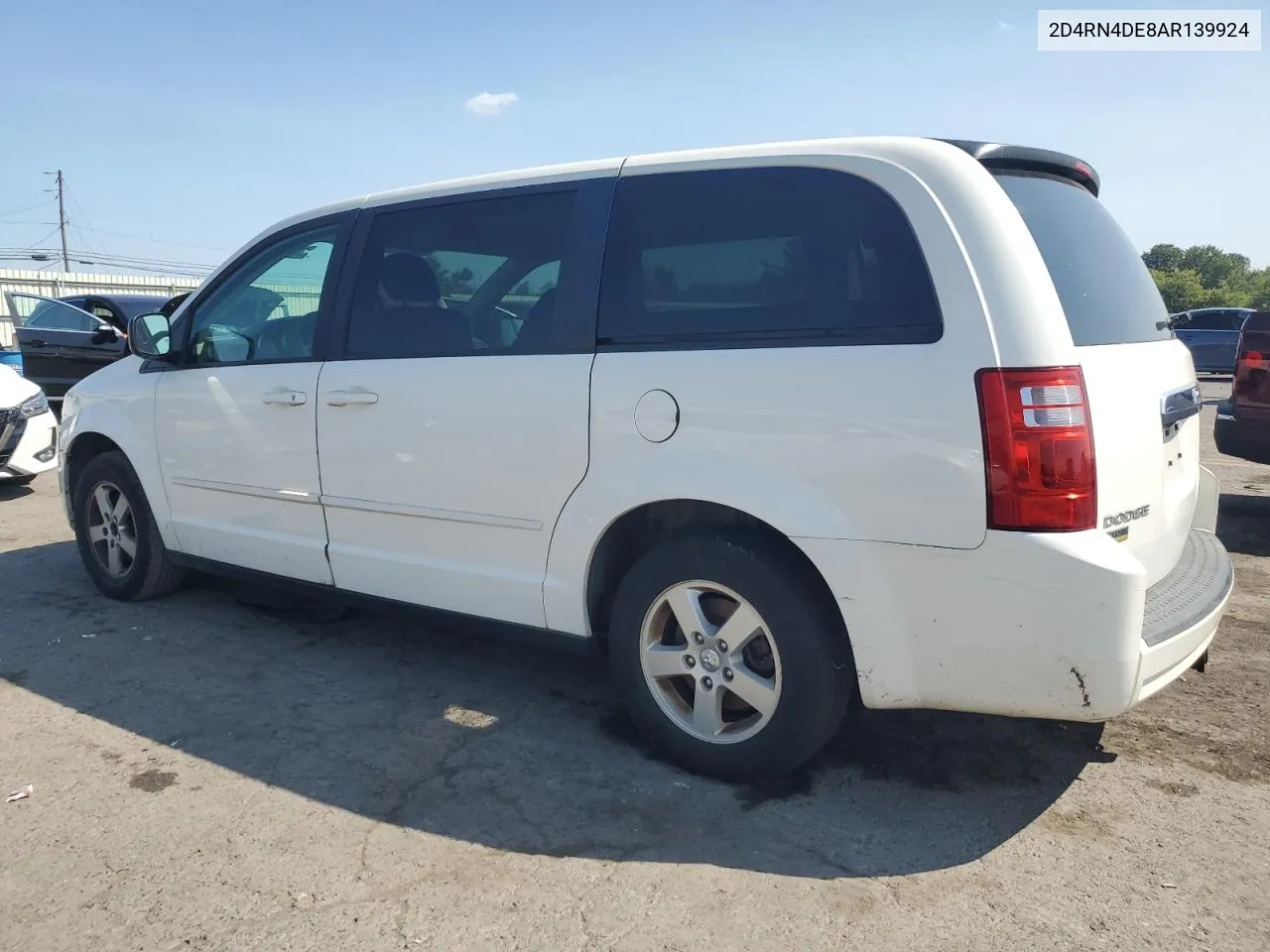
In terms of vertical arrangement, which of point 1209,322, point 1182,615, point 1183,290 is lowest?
point 1182,615

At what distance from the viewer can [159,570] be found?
199 inches

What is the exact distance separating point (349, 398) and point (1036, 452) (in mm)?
2546

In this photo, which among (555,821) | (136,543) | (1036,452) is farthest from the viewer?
(136,543)

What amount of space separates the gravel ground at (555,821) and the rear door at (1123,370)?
2.56ft

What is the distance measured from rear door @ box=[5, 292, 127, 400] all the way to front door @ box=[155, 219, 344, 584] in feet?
26.9

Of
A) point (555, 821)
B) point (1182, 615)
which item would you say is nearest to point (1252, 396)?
point (1182, 615)

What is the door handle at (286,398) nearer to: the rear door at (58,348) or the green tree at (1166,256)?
the rear door at (58,348)

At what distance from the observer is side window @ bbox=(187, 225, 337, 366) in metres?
4.26

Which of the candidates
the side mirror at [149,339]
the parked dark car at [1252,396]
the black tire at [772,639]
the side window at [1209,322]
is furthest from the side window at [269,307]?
the side window at [1209,322]

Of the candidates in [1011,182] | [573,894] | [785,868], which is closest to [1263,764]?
[785,868]

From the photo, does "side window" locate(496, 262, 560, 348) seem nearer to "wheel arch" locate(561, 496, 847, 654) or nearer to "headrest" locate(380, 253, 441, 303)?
"headrest" locate(380, 253, 441, 303)

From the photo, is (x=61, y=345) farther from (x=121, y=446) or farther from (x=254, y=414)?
(x=254, y=414)

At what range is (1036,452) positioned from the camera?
101 inches

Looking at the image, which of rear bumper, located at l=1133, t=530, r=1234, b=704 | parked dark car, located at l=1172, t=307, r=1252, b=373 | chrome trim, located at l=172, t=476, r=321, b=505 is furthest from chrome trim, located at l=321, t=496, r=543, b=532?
parked dark car, located at l=1172, t=307, r=1252, b=373
